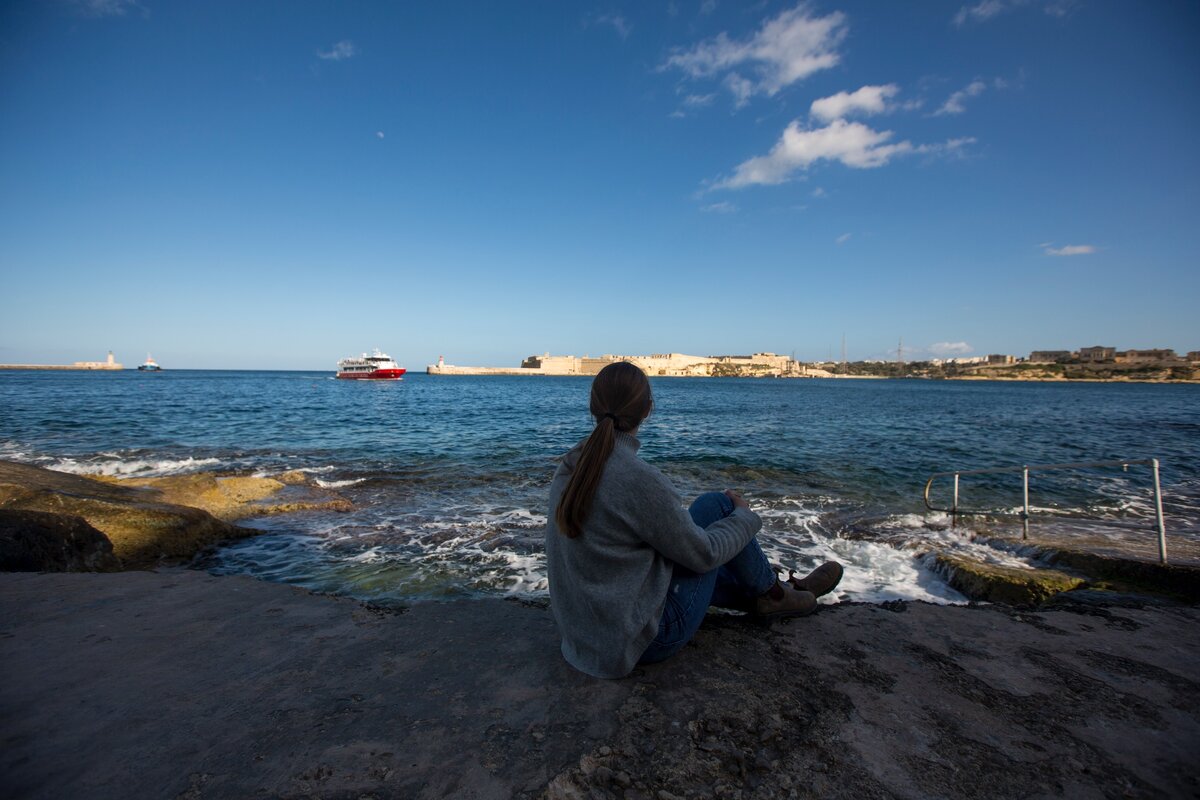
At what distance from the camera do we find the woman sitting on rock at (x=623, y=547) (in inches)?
86.6

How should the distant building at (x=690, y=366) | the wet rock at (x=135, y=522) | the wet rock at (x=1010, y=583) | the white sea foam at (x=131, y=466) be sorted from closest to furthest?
the wet rock at (x=1010, y=583), the wet rock at (x=135, y=522), the white sea foam at (x=131, y=466), the distant building at (x=690, y=366)

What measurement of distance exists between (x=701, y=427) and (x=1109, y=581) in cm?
1870

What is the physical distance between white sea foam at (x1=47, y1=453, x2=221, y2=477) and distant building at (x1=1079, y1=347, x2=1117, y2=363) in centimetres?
15968

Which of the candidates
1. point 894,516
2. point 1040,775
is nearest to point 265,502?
point 1040,775

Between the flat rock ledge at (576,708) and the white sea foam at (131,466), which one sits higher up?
the flat rock ledge at (576,708)

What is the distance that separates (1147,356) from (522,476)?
160m

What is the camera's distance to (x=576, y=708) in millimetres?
2279

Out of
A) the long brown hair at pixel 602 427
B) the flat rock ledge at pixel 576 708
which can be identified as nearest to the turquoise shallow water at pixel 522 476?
the flat rock ledge at pixel 576 708

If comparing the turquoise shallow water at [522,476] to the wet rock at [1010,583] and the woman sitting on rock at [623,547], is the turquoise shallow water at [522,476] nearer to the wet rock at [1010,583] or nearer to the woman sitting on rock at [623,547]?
the wet rock at [1010,583]

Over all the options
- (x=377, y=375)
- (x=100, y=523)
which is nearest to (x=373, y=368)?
(x=377, y=375)

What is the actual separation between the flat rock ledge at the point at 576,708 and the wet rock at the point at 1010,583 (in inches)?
36.2

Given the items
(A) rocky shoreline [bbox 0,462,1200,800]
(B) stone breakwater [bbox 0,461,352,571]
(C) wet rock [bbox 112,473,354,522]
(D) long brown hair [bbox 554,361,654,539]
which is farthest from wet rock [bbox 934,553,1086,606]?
(C) wet rock [bbox 112,473,354,522]

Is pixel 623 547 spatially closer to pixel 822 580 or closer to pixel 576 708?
pixel 576 708

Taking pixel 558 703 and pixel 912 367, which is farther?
pixel 912 367
